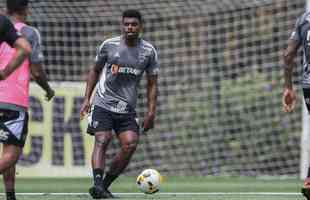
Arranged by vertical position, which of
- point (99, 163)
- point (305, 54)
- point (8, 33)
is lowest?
point (99, 163)

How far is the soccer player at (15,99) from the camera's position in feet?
30.3

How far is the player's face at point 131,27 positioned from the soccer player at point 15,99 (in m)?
1.42

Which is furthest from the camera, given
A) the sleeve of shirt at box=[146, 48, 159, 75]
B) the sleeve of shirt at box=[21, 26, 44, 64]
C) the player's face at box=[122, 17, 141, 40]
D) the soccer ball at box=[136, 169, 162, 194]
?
the sleeve of shirt at box=[146, 48, 159, 75]

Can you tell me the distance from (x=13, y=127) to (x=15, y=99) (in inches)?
11.5

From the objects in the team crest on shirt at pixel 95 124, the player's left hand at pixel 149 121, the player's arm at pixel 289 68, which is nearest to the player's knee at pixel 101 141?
the team crest on shirt at pixel 95 124

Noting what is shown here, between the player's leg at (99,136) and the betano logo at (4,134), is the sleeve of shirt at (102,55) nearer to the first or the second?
the player's leg at (99,136)

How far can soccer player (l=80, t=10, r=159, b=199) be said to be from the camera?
11.3 metres

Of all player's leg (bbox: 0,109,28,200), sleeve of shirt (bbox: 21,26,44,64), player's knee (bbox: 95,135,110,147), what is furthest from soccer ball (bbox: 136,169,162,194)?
player's leg (bbox: 0,109,28,200)

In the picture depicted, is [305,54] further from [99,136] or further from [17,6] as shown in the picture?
[17,6]

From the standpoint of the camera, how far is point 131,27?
1120 cm

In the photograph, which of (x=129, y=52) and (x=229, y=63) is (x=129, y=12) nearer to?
(x=129, y=52)

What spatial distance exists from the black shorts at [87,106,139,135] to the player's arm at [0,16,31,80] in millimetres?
3178

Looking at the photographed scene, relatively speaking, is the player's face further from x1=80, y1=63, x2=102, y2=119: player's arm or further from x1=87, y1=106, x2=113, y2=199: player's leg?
x1=87, y1=106, x2=113, y2=199: player's leg

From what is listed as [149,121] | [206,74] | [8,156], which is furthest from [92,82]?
[206,74]
